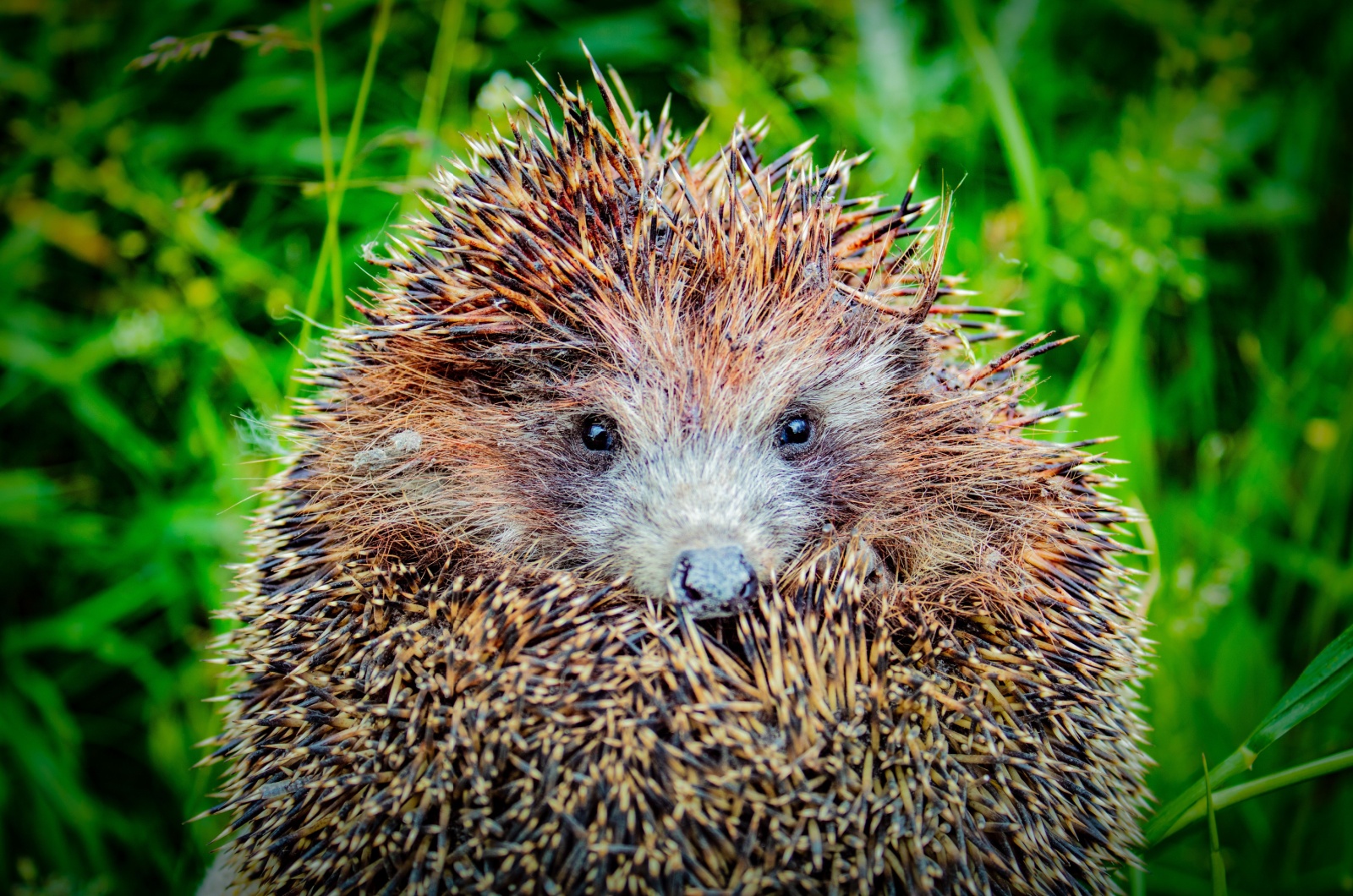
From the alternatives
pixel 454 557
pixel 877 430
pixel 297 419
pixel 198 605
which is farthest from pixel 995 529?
pixel 198 605

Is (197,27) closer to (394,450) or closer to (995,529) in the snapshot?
(394,450)

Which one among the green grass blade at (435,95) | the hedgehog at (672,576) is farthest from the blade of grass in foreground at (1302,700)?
the green grass blade at (435,95)

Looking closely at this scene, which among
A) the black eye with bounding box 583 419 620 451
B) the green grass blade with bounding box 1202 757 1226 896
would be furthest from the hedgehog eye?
the green grass blade with bounding box 1202 757 1226 896

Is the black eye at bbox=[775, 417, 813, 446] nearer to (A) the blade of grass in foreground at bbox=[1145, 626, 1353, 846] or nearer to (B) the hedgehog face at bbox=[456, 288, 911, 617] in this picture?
(B) the hedgehog face at bbox=[456, 288, 911, 617]

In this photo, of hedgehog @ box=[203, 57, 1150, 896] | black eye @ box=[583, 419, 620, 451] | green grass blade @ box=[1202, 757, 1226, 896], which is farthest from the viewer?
black eye @ box=[583, 419, 620, 451]

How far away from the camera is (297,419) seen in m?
1.48

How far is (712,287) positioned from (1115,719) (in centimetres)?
82

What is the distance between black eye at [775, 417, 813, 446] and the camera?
1.41 metres

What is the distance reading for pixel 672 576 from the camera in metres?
1.17

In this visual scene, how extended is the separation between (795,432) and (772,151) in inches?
56.3

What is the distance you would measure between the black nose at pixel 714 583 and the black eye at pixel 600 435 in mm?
278

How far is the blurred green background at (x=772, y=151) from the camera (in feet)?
7.11

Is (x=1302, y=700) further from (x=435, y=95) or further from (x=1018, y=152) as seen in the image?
(x=435, y=95)

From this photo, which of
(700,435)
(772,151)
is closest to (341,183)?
(700,435)
